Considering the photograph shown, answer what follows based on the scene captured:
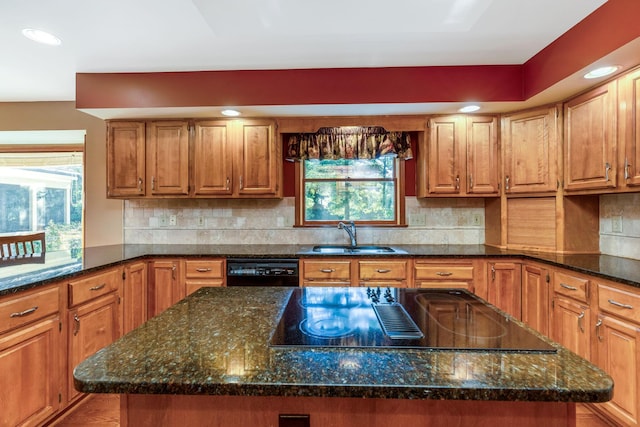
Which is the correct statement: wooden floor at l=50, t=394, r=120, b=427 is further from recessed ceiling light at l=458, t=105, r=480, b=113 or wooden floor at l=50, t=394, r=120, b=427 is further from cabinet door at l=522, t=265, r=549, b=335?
recessed ceiling light at l=458, t=105, r=480, b=113

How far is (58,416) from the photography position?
1.91 metres

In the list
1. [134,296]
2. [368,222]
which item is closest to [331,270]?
[368,222]

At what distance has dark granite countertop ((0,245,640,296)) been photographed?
5.79 feet

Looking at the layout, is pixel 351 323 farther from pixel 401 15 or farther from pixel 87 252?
pixel 87 252

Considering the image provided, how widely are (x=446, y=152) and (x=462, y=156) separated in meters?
0.15

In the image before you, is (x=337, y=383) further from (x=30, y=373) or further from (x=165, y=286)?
(x=165, y=286)

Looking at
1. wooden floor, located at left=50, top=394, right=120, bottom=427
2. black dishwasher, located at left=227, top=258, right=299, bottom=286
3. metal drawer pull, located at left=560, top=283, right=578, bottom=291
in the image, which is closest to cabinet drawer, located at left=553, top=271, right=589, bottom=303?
metal drawer pull, located at left=560, top=283, right=578, bottom=291

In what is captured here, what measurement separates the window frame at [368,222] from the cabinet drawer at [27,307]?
2020 mm

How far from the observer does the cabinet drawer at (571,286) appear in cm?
198

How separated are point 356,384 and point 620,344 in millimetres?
1964

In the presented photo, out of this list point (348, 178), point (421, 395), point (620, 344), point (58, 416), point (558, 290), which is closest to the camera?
point (421, 395)

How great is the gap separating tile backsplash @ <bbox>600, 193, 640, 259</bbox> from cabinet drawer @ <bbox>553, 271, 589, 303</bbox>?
2.23 ft


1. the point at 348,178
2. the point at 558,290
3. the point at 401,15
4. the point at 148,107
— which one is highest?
the point at 401,15

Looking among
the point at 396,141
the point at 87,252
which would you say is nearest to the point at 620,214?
the point at 396,141
